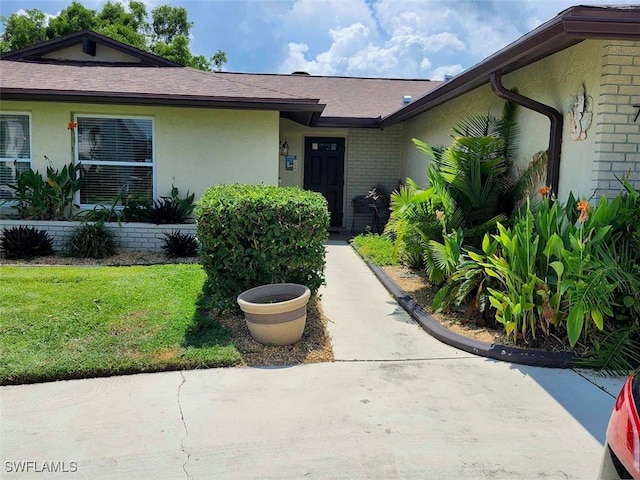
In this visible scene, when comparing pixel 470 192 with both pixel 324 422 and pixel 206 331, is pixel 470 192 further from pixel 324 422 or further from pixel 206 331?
pixel 324 422

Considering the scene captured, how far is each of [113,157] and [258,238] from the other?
5563 mm

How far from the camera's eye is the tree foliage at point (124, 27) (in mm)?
26922

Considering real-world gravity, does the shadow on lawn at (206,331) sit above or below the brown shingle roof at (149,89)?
below

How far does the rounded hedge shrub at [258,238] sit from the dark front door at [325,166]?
26.7ft

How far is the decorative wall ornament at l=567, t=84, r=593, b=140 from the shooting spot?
535 centimetres

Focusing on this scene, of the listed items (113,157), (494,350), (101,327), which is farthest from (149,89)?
(494,350)

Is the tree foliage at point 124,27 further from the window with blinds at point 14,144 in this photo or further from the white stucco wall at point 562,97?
the white stucco wall at point 562,97

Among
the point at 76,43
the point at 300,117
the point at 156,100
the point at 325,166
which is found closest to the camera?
the point at 156,100

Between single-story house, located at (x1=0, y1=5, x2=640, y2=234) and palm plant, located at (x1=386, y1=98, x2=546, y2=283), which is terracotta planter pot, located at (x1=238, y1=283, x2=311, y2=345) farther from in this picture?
single-story house, located at (x1=0, y1=5, x2=640, y2=234)

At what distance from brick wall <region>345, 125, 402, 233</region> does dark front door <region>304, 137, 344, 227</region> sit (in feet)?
0.82

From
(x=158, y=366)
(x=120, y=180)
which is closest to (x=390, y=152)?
(x=120, y=180)

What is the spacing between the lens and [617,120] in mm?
5109

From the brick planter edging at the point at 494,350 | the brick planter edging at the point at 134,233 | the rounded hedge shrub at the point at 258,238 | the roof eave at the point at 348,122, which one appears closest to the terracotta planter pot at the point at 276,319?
the rounded hedge shrub at the point at 258,238

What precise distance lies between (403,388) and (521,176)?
3.95 meters
